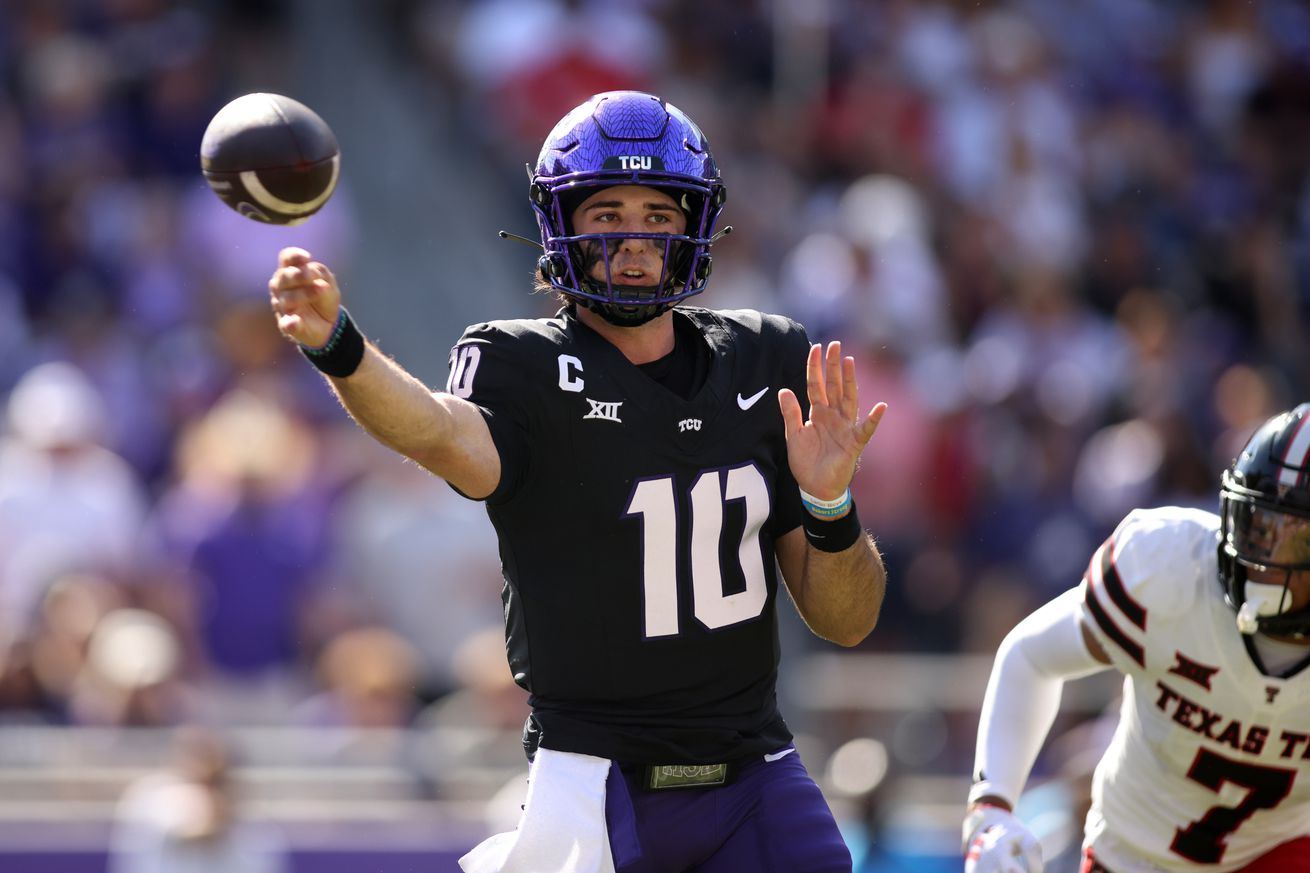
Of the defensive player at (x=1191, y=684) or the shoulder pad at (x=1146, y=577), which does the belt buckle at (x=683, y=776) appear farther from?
the shoulder pad at (x=1146, y=577)

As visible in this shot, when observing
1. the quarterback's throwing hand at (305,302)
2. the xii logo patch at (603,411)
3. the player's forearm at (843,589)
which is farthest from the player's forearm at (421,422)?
the player's forearm at (843,589)

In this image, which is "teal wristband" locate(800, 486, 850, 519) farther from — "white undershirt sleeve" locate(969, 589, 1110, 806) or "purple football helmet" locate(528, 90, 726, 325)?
"white undershirt sleeve" locate(969, 589, 1110, 806)

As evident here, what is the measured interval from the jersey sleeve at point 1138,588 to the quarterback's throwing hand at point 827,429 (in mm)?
758

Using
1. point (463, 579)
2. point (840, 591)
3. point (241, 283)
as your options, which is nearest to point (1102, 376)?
point (463, 579)

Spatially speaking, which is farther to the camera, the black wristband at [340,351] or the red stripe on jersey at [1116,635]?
the red stripe on jersey at [1116,635]

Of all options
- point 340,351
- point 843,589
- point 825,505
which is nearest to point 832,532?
point 825,505

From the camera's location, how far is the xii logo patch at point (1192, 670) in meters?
4.57

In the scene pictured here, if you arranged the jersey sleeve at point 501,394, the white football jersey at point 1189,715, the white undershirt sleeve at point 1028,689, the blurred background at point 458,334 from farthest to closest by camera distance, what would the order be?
the blurred background at point 458,334
the white undershirt sleeve at point 1028,689
the white football jersey at point 1189,715
the jersey sleeve at point 501,394

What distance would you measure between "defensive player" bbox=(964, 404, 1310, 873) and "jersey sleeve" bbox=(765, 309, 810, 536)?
0.71m

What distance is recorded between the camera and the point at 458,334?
10.7m

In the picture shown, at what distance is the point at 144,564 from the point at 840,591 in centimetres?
513

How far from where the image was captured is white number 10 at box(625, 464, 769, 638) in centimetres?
420

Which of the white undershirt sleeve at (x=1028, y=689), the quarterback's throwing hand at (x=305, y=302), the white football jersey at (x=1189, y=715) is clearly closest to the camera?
the quarterback's throwing hand at (x=305, y=302)

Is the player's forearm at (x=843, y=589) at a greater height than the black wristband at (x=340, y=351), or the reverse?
the black wristband at (x=340, y=351)
